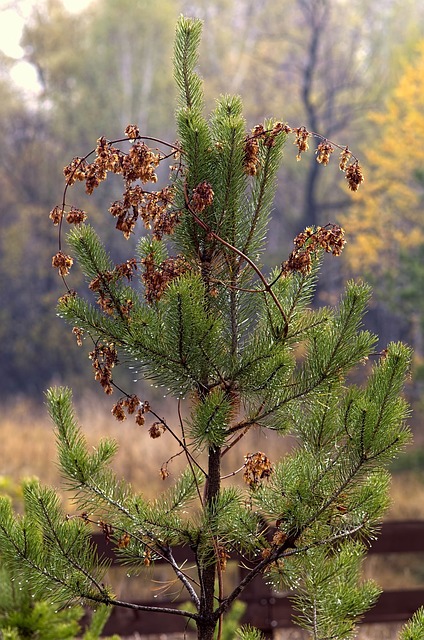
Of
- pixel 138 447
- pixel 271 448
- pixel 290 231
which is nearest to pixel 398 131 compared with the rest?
pixel 290 231

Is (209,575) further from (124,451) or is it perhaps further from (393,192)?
(393,192)

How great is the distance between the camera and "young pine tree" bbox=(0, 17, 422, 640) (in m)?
2.59

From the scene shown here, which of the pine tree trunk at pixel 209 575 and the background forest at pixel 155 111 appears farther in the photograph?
the background forest at pixel 155 111

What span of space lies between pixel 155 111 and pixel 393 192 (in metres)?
7.90

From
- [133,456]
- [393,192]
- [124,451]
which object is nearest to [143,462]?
[133,456]

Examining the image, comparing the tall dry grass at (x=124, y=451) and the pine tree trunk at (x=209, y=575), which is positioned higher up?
the tall dry grass at (x=124, y=451)

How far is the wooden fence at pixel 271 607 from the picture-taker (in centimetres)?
599

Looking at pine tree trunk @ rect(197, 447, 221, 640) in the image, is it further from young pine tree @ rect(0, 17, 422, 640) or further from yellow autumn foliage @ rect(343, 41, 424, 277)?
yellow autumn foliage @ rect(343, 41, 424, 277)

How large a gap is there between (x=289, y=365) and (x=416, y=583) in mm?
10028

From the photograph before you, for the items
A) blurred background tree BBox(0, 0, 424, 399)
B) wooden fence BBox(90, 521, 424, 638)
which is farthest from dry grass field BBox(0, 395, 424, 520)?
blurred background tree BBox(0, 0, 424, 399)

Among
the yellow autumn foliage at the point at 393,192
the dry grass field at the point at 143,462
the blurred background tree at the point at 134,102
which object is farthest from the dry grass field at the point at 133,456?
the blurred background tree at the point at 134,102

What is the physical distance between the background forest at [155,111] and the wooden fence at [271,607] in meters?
14.7

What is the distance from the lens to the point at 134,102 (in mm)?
25844

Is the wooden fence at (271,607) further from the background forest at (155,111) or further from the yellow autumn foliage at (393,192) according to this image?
the background forest at (155,111)
